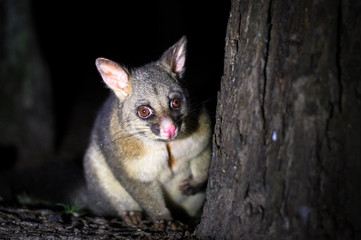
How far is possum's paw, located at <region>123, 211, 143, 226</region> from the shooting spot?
3.79m

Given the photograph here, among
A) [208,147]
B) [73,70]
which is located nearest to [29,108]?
[73,70]

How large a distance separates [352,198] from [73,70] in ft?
31.1

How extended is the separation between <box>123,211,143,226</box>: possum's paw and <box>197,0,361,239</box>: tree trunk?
4.52ft

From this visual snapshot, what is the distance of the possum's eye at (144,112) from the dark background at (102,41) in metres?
2.99

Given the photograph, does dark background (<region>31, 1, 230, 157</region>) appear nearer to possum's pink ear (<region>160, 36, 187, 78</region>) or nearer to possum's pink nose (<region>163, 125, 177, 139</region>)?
possum's pink ear (<region>160, 36, 187, 78</region>)

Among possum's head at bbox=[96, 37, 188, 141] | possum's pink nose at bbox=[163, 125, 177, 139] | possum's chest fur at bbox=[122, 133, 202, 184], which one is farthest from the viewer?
possum's chest fur at bbox=[122, 133, 202, 184]

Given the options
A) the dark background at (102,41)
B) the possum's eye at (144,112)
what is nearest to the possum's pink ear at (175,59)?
the possum's eye at (144,112)

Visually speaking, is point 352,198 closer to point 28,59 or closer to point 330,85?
point 330,85

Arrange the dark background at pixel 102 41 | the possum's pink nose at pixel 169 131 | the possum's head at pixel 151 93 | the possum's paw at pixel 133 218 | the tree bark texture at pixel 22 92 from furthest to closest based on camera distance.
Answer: the dark background at pixel 102 41 → the tree bark texture at pixel 22 92 → the possum's paw at pixel 133 218 → the possum's head at pixel 151 93 → the possum's pink nose at pixel 169 131

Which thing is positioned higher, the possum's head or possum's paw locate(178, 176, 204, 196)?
the possum's head

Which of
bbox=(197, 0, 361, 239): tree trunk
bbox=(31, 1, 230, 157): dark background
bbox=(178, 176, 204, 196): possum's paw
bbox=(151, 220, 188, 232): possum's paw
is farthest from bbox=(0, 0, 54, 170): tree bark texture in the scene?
bbox=(197, 0, 361, 239): tree trunk

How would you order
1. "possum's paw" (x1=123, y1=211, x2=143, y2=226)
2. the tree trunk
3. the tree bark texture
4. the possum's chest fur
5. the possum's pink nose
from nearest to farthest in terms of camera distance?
the tree trunk, the possum's pink nose, the possum's chest fur, "possum's paw" (x1=123, y1=211, x2=143, y2=226), the tree bark texture

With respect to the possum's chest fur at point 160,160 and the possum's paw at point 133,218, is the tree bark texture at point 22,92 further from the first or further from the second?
the possum's chest fur at point 160,160

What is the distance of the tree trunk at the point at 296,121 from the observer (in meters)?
2.12
